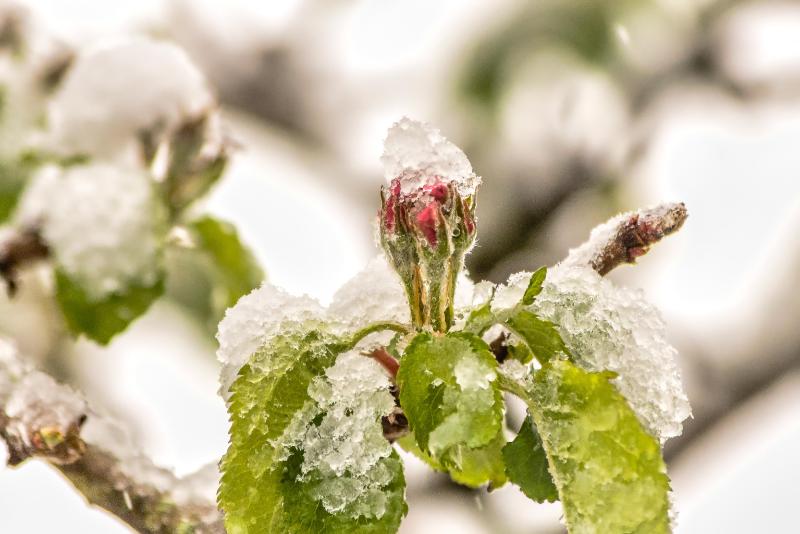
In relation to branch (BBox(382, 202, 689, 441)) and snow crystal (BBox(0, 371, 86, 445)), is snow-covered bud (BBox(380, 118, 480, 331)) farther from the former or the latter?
snow crystal (BBox(0, 371, 86, 445))

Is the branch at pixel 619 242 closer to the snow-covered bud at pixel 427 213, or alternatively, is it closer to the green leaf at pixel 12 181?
the snow-covered bud at pixel 427 213

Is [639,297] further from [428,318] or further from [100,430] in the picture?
[100,430]

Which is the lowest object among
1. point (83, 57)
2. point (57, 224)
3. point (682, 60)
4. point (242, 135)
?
point (57, 224)

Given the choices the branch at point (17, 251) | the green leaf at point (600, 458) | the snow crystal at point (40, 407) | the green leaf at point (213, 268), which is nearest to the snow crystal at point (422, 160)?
the green leaf at point (600, 458)

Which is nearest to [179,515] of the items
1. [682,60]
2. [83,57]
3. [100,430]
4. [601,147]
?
[100,430]

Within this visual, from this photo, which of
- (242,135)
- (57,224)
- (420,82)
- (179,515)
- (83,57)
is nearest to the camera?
(179,515)

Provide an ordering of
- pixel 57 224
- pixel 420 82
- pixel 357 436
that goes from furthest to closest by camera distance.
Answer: pixel 420 82 → pixel 57 224 → pixel 357 436

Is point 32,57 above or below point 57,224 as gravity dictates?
above

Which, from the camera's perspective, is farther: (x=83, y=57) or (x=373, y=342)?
(x=83, y=57)
